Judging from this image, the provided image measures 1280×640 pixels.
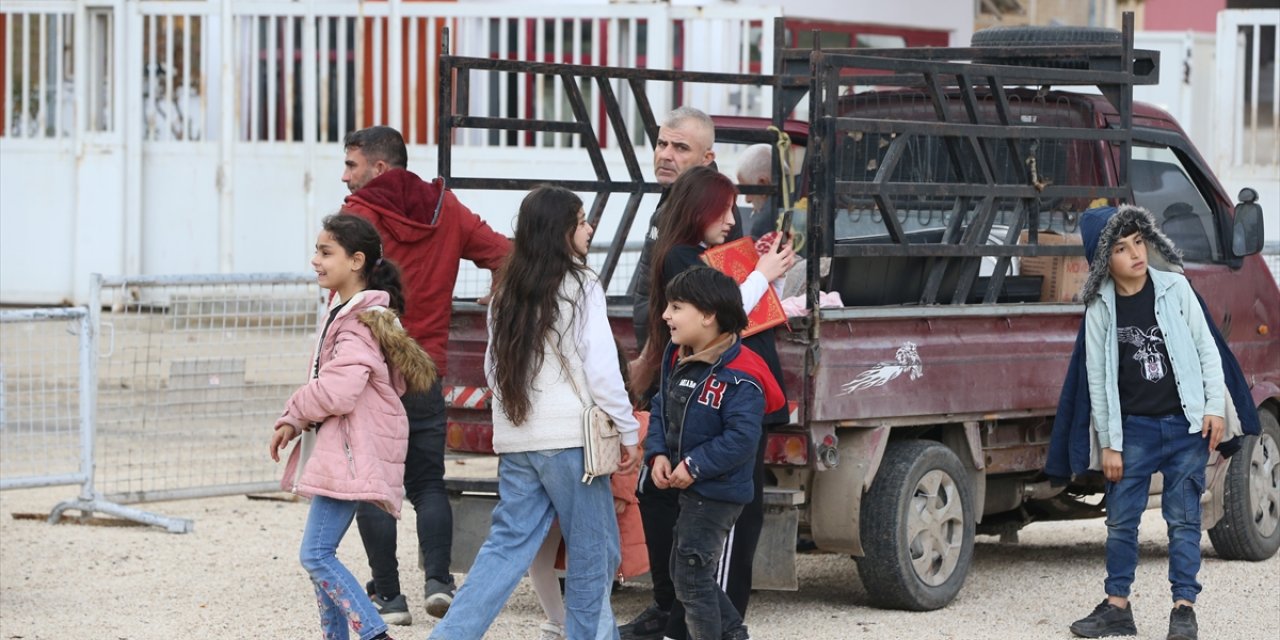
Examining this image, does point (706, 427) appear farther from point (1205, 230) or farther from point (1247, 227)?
point (1205, 230)

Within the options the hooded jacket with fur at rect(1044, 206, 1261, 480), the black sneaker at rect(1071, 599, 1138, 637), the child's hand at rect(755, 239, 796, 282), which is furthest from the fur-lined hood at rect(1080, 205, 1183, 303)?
the child's hand at rect(755, 239, 796, 282)

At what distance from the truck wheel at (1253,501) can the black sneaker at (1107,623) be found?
169 centimetres

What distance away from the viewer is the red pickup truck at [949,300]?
6922 mm

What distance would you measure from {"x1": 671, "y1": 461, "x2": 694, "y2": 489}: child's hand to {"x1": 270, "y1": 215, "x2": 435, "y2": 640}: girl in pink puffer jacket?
2.81 feet

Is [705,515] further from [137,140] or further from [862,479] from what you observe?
[137,140]

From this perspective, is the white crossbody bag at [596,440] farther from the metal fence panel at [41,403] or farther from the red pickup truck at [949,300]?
the metal fence panel at [41,403]

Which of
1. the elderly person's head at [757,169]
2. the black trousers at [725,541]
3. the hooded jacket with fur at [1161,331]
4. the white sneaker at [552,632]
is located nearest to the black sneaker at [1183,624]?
the hooded jacket with fur at [1161,331]

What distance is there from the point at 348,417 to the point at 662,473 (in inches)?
38.9

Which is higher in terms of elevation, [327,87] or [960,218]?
[327,87]

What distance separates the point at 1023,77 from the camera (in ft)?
25.4

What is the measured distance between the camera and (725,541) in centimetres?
631

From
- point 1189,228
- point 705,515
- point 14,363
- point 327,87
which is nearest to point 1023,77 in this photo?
point 1189,228

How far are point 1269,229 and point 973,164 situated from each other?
7140 millimetres

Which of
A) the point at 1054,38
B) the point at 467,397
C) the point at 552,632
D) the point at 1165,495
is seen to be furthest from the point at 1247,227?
the point at 552,632
